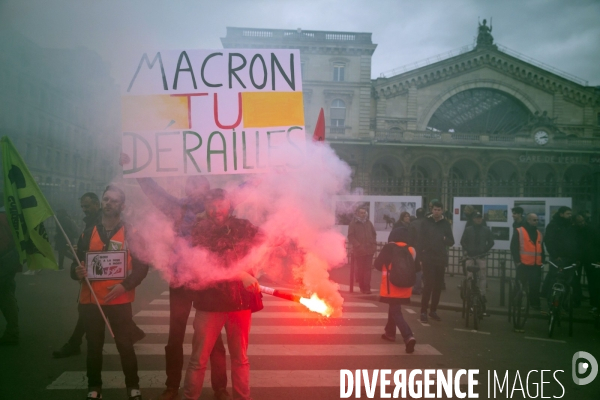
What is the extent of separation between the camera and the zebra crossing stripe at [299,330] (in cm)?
628

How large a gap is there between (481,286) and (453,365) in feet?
10.2

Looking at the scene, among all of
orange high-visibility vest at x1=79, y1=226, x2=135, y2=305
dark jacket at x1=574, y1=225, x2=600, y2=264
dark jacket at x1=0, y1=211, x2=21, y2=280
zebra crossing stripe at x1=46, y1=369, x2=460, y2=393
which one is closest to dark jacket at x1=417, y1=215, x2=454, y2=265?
zebra crossing stripe at x1=46, y1=369, x2=460, y2=393

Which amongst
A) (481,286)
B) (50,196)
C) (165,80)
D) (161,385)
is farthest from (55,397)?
(481,286)

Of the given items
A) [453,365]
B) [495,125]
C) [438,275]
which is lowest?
[453,365]

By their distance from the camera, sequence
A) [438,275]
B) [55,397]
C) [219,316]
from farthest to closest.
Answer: [438,275] → [55,397] → [219,316]

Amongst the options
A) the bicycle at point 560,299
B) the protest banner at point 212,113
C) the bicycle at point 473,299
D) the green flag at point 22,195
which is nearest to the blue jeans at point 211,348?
the protest banner at point 212,113

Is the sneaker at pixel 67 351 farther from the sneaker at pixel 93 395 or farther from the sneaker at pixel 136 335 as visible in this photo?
the sneaker at pixel 93 395

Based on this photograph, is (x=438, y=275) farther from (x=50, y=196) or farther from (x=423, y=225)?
(x=50, y=196)

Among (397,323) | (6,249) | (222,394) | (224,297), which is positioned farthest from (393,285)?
(6,249)

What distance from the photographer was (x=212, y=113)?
4320 millimetres

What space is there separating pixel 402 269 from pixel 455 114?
31587 mm

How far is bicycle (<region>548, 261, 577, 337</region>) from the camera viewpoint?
673 centimetres

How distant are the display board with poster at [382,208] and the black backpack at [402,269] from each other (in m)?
6.70

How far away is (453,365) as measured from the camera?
5.12 meters
